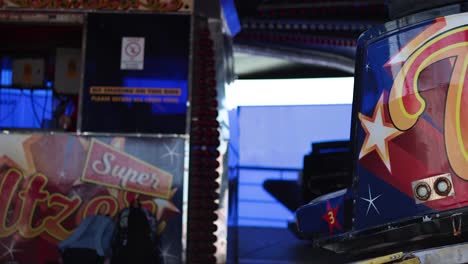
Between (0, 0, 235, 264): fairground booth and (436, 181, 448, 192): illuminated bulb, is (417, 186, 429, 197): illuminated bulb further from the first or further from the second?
(0, 0, 235, 264): fairground booth

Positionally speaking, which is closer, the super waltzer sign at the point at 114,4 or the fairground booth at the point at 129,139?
the fairground booth at the point at 129,139

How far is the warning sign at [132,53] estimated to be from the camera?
607cm

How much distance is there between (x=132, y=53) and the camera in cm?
609

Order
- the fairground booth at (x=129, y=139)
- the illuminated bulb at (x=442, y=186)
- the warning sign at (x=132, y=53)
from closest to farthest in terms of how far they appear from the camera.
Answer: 1. the illuminated bulb at (x=442, y=186)
2. the fairground booth at (x=129, y=139)
3. the warning sign at (x=132, y=53)

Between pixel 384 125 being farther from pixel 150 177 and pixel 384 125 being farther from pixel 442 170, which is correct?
pixel 150 177

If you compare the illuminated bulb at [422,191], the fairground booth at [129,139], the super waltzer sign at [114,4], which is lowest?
the illuminated bulb at [422,191]

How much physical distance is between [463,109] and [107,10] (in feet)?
13.6

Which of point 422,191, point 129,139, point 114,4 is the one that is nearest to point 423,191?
point 422,191

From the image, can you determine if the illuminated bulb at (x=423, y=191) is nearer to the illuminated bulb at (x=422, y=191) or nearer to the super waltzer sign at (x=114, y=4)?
the illuminated bulb at (x=422, y=191)

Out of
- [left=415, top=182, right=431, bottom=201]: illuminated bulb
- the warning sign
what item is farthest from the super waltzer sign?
[left=415, top=182, right=431, bottom=201]: illuminated bulb

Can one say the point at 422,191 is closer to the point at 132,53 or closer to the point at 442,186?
the point at 442,186

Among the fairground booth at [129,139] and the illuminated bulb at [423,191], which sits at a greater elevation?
the fairground booth at [129,139]

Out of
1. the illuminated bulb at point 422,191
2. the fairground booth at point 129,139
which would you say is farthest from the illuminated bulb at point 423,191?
the fairground booth at point 129,139

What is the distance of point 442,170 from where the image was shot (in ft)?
9.54
